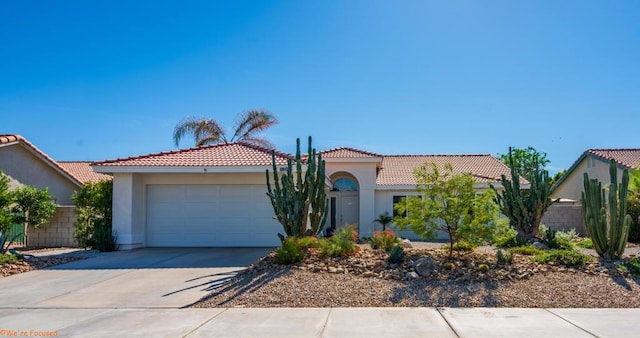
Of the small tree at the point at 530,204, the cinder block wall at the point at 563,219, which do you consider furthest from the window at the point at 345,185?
the small tree at the point at 530,204

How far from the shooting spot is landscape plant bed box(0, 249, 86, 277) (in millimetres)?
12305

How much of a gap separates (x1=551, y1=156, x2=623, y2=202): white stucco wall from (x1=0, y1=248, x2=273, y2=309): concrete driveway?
833 inches

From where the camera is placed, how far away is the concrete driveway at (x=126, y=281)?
29.4ft

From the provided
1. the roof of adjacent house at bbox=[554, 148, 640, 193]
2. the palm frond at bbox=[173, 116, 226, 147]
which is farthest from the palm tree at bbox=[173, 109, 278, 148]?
the roof of adjacent house at bbox=[554, 148, 640, 193]

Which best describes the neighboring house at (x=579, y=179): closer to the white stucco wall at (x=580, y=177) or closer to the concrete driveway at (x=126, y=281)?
the white stucco wall at (x=580, y=177)

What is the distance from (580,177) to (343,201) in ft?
52.0

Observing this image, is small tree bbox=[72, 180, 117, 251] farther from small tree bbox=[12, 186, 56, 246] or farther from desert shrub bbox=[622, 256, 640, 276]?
desert shrub bbox=[622, 256, 640, 276]

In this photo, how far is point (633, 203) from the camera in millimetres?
20719

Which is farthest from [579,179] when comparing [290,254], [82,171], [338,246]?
[82,171]

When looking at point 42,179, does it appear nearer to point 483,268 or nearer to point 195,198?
point 195,198

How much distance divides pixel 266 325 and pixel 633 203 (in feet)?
65.0

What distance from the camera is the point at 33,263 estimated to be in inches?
525

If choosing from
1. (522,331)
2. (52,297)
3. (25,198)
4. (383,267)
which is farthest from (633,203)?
(25,198)

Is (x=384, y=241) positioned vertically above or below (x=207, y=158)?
below
